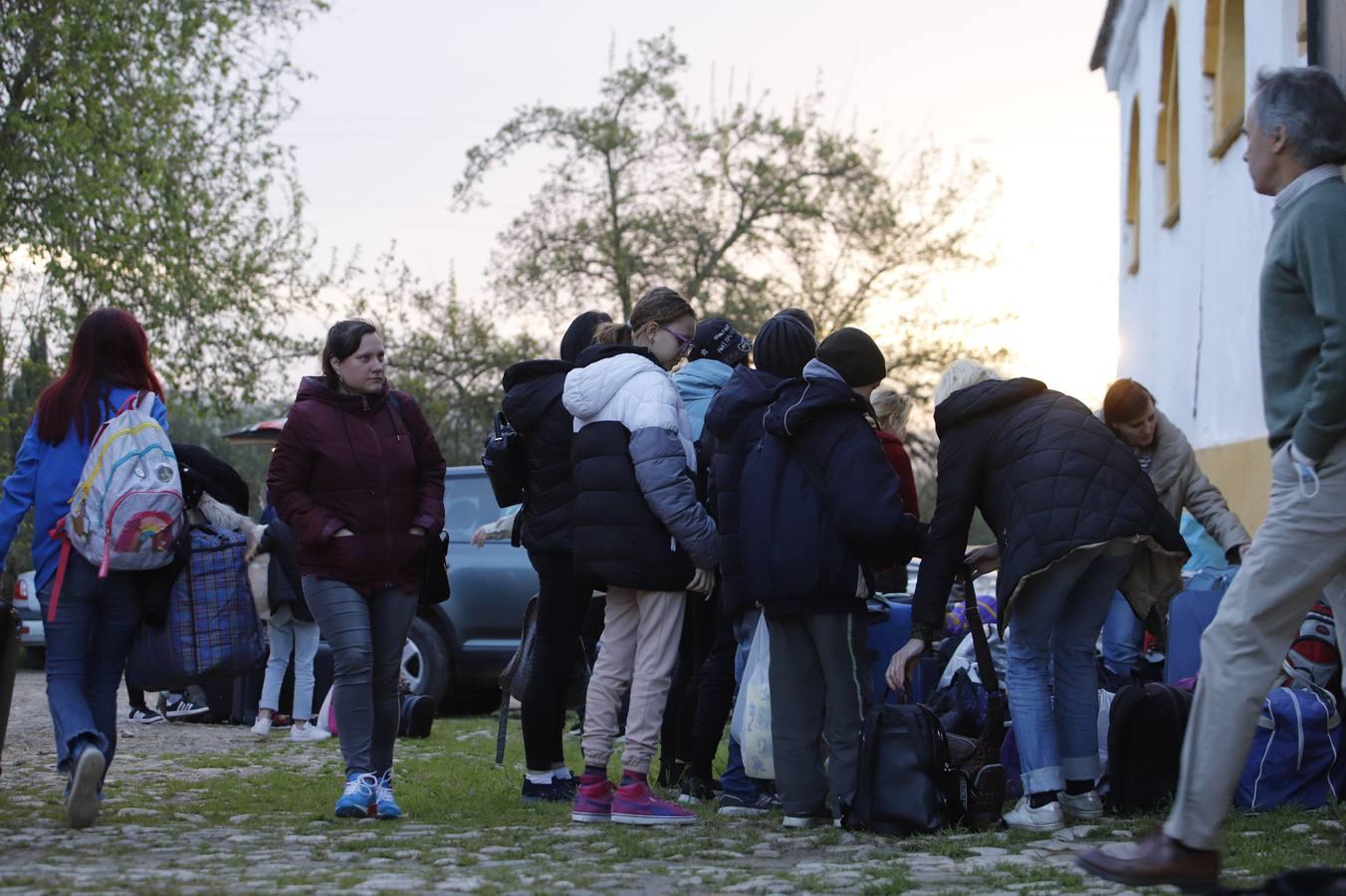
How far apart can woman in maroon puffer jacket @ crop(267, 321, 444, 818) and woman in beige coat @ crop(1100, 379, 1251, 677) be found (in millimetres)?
3199

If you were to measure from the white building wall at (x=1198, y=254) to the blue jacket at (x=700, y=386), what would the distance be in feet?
16.2

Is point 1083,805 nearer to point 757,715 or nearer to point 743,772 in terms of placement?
point 757,715

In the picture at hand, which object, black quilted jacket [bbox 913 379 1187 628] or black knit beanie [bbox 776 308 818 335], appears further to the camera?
black knit beanie [bbox 776 308 818 335]

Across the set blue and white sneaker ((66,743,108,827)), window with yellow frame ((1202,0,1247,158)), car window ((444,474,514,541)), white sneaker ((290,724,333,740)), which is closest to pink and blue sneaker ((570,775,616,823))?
blue and white sneaker ((66,743,108,827))

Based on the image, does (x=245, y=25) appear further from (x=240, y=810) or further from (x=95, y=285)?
(x=240, y=810)

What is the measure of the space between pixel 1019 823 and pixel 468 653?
6700mm

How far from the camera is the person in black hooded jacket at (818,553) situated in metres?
5.98

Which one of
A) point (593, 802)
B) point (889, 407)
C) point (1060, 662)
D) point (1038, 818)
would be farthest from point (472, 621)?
point (1038, 818)

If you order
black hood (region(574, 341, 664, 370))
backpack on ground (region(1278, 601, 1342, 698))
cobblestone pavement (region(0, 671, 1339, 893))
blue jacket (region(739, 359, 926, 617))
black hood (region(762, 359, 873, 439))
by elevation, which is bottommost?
cobblestone pavement (region(0, 671, 1339, 893))

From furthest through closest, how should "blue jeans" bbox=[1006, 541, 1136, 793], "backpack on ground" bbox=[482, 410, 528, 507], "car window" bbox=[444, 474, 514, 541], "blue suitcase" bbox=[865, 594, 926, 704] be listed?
"car window" bbox=[444, 474, 514, 541] → "blue suitcase" bbox=[865, 594, 926, 704] → "backpack on ground" bbox=[482, 410, 528, 507] → "blue jeans" bbox=[1006, 541, 1136, 793]

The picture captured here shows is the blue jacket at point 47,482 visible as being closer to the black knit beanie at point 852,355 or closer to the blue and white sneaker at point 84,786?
the blue and white sneaker at point 84,786

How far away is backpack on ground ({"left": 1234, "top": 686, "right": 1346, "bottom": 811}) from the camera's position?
624 cm

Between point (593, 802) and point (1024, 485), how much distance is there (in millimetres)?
1931

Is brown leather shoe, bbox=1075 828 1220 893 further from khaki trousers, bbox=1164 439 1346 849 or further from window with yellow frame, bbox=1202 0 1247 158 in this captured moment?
window with yellow frame, bbox=1202 0 1247 158
